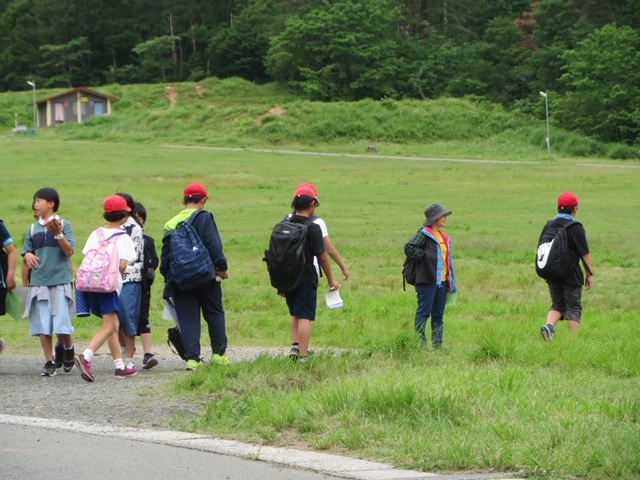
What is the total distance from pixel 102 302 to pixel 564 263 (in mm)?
4737

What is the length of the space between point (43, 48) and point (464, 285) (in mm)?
90238

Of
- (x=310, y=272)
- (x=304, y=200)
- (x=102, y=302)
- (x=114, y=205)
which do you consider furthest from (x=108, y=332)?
(x=304, y=200)

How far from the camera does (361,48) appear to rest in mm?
85312

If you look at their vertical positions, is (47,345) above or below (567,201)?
below

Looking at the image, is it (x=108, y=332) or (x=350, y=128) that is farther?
(x=350, y=128)

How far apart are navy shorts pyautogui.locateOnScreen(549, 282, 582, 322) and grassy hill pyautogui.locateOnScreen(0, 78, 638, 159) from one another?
48.2m

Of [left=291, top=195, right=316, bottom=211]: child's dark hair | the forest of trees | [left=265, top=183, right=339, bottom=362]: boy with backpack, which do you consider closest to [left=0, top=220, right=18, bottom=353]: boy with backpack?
[left=265, top=183, right=339, bottom=362]: boy with backpack

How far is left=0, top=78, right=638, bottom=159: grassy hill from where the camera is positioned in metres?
63.7

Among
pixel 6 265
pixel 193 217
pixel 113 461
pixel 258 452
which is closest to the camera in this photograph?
pixel 113 461

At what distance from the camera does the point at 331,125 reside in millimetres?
69812

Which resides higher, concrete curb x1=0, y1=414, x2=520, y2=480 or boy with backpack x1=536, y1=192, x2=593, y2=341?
boy with backpack x1=536, y1=192, x2=593, y2=341

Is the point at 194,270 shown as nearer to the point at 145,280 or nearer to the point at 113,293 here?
the point at 113,293

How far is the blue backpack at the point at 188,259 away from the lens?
940cm

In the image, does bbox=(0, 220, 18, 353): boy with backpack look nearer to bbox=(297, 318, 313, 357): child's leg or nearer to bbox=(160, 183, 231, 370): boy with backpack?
bbox=(160, 183, 231, 370): boy with backpack
